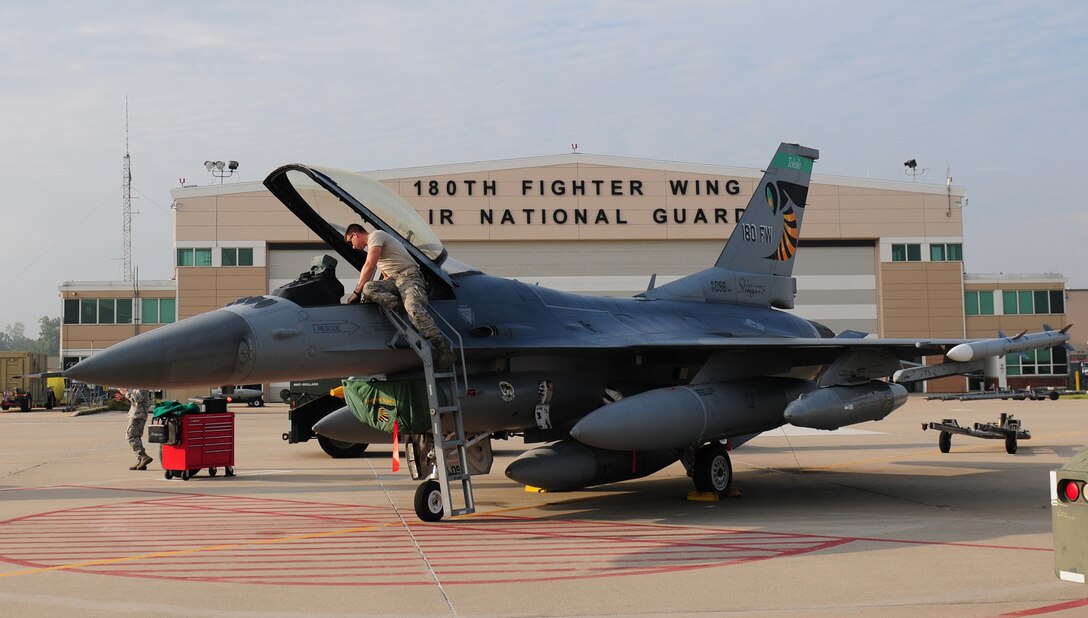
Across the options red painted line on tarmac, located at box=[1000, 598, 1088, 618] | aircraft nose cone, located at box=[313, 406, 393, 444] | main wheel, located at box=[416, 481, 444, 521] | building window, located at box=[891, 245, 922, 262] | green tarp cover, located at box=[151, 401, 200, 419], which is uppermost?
building window, located at box=[891, 245, 922, 262]

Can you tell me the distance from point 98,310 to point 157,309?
296 cm

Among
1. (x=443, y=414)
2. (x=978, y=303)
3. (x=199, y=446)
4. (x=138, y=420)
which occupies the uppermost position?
(x=978, y=303)

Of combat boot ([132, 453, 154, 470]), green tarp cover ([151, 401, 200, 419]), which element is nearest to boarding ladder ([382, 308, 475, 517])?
green tarp cover ([151, 401, 200, 419])

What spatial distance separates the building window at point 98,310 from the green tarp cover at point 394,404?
44491mm

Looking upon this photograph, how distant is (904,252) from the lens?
49906mm

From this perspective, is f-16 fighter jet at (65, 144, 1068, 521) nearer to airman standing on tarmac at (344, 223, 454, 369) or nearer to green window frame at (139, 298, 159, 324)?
airman standing on tarmac at (344, 223, 454, 369)

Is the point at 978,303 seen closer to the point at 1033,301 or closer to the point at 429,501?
the point at 1033,301

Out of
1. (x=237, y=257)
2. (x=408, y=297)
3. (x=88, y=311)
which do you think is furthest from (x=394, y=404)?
(x=88, y=311)

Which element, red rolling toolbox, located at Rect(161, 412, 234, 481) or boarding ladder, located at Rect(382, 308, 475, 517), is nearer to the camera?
boarding ladder, located at Rect(382, 308, 475, 517)

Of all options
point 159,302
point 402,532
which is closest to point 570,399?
point 402,532

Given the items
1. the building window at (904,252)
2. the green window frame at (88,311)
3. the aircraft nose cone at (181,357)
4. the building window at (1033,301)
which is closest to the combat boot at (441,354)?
the aircraft nose cone at (181,357)

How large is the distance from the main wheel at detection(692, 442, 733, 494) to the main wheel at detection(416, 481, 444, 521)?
11.3ft

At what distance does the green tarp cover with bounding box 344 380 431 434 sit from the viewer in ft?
31.6

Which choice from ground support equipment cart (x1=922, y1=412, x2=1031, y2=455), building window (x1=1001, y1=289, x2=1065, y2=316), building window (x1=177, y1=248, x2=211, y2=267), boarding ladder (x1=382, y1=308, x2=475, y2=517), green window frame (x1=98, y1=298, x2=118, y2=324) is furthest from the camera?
building window (x1=1001, y1=289, x2=1065, y2=316)
